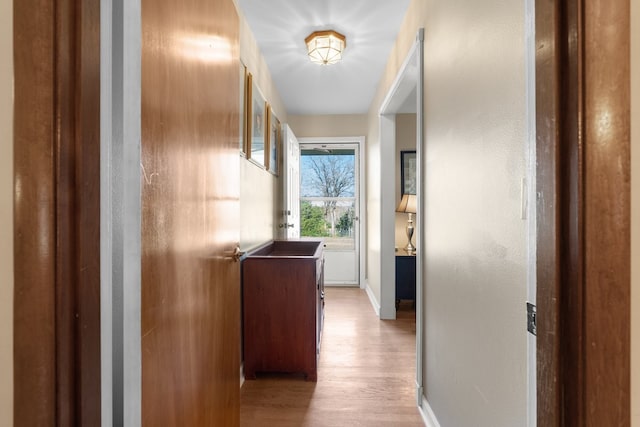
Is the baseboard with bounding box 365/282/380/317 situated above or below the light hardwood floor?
above

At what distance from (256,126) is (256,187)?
0.49 metres

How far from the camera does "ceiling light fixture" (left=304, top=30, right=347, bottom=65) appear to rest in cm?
255

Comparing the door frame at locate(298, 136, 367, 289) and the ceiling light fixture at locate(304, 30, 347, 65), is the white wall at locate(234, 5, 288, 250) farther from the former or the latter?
the door frame at locate(298, 136, 367, 289)

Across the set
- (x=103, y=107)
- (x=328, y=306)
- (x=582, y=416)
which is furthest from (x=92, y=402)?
(x=328, y=306)

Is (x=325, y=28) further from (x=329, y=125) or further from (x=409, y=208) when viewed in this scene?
(x=329, y=125)

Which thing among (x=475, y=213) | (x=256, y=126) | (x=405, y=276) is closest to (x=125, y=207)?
(x=475, y=213)

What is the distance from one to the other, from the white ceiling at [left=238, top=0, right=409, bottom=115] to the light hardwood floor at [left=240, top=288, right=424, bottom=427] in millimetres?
2516

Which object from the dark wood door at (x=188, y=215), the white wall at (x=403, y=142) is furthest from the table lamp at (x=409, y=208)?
the dark wood door at (x=188, y=215)

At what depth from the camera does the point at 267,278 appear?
2.25 m

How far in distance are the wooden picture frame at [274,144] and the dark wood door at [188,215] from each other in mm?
1644

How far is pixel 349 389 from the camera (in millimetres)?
2141

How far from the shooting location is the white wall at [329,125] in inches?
188
